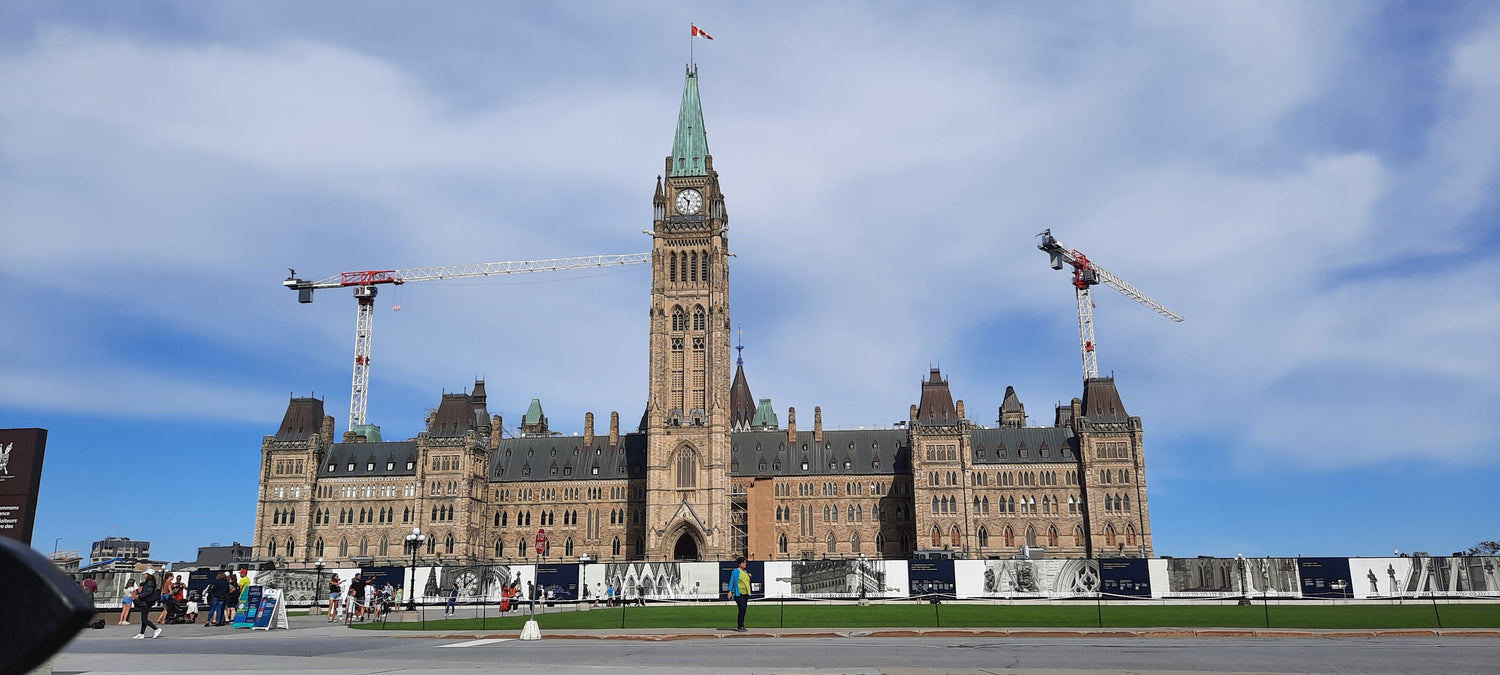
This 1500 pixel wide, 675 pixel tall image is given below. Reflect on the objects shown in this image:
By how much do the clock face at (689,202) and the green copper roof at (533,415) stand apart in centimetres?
5422

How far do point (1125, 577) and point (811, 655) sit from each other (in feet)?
134

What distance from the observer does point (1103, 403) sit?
381ft

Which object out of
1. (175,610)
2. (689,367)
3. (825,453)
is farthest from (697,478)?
(175,610)

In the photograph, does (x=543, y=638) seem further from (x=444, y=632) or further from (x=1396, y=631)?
(x=1396, y=631)

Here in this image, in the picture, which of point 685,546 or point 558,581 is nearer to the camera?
point 558,581

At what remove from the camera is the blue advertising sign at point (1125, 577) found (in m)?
54.2

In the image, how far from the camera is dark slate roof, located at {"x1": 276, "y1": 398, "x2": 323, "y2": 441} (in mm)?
124556

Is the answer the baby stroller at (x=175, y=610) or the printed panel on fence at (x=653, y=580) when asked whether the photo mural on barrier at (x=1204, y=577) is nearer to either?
the printed panel on fence at (x=653, y=580)

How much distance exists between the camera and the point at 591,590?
59.2m

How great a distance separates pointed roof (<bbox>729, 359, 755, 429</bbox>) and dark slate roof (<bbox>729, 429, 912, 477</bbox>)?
28100mm

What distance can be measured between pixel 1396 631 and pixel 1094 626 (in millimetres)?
7161

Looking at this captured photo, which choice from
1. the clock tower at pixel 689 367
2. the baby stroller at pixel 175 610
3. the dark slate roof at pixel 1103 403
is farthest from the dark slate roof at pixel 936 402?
the baby stroller at pixel 175 610

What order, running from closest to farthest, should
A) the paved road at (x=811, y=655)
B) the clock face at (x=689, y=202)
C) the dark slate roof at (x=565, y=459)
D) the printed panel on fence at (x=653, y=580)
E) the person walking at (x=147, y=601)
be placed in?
the paved road at (x=811, y=655), the person walking at (x=147, y=601), the printed panel on fence at (x=653, y=580), the clock face at (x=689, y=202), the dark slate roof at (x=565, y=459)

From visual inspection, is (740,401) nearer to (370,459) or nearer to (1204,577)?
(370,459)
